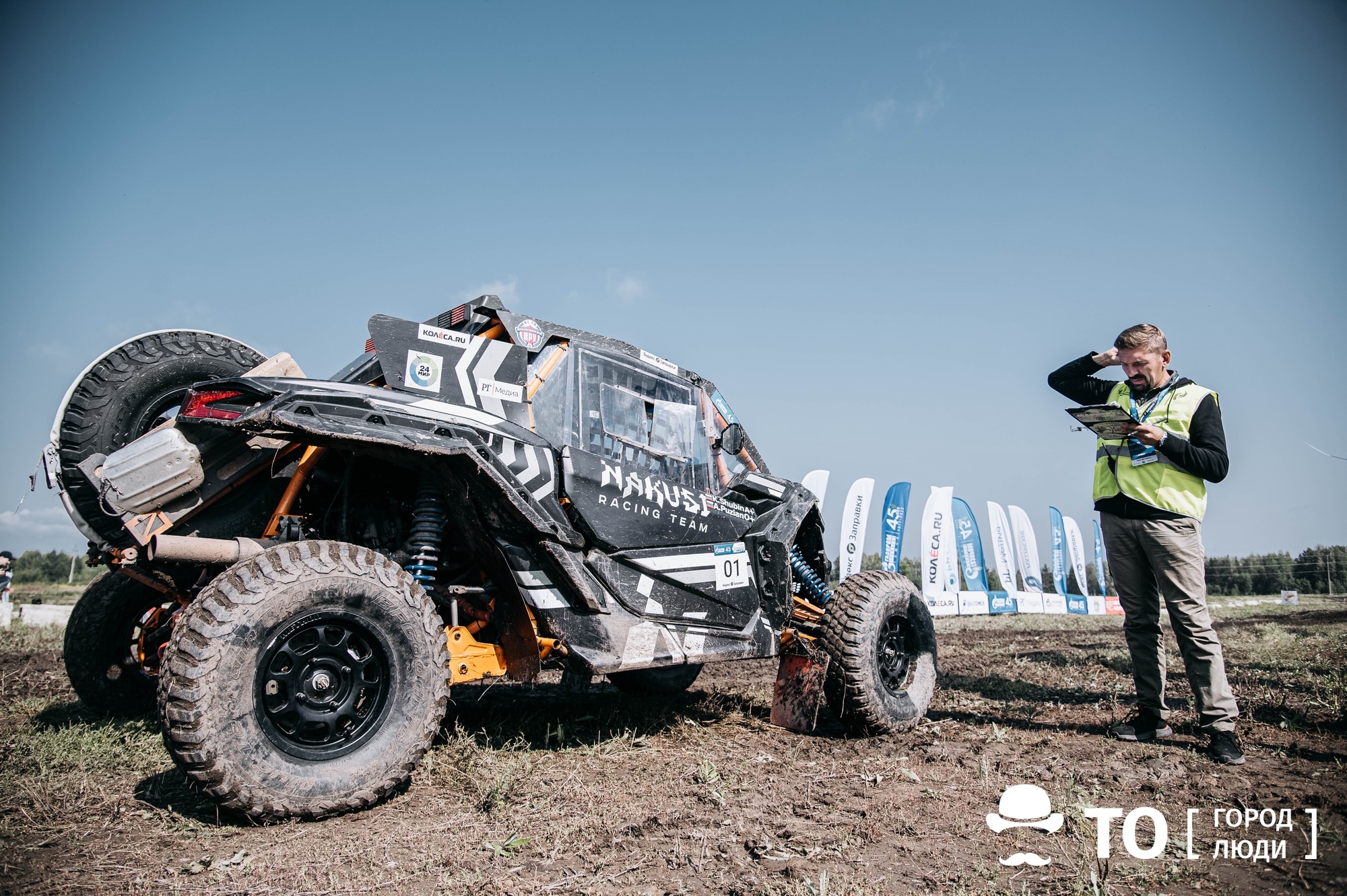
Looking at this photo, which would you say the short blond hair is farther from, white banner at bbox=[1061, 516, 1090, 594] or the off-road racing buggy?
white banner at bbox=[1061, 516, 1090, 594]

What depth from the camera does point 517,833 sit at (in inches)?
108

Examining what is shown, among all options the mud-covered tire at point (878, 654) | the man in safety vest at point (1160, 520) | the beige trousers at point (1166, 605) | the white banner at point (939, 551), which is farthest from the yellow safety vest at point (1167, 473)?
the white banner at point (939, 551)

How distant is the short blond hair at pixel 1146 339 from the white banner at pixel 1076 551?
74.3 ft

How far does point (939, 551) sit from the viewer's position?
18.1 meters

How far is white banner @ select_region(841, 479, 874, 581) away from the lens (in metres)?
16.8

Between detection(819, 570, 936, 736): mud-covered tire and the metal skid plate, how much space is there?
8 cm

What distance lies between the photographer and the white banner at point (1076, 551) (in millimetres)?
24609

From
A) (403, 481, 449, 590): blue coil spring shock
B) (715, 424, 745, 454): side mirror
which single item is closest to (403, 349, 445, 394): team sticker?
(403, 481, 449, 590): blue coil spring shock

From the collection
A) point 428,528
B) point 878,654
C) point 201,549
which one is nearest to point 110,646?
point 201,549

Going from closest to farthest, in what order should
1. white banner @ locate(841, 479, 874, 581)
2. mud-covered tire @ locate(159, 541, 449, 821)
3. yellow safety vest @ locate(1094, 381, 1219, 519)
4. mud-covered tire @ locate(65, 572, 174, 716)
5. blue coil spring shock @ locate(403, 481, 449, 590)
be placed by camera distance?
mud-covered tire @ locate(159, 541, 449, 821) → blue coil spring shock @ locate(403, 481, 449, 590) → yellow safety vest @ locate(1094, 381, 1219, 519) → mud-covered tire @ locate(65, 572, 174, 716) → white banner @ locate(841, 479, 874, 581)

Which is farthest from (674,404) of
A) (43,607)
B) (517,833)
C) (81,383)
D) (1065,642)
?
(43,607)

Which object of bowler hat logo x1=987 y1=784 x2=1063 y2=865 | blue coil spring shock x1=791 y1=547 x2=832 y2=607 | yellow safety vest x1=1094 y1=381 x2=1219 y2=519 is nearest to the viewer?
bowler hat logo x1=987 y1=784 x2=1063 y2=865

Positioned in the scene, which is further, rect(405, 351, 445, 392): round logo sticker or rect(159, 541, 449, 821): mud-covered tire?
rect(405, 351, 445, 392): round logo sticker

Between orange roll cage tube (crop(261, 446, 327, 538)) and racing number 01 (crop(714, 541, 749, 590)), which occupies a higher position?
orange roll cage tube (crop(261, 446, 327, 538))
